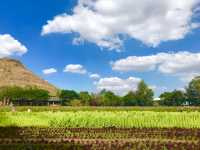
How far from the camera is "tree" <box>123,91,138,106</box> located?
11233 centimetres

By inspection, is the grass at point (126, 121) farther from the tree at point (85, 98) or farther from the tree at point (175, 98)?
the tree at point (175, 98)

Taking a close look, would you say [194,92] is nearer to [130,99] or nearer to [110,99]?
[130,99]

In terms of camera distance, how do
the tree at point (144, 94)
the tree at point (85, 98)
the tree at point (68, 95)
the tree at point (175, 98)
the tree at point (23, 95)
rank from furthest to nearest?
1. the tree at point (68, 95)
2. the tree at point (23, 95)
3. the tree at point (175, 98)
4. the tree at point (85, 98)
5. the tree at point (144, 94)

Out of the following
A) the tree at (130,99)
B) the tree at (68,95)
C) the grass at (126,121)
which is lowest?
the grass at (126,121)

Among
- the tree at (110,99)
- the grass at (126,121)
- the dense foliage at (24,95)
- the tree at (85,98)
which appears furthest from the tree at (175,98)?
the grass at (126,121)

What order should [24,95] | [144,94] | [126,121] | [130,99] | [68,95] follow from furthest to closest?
[68,95] < [24,95] < [130,99] < [144,94] < [126,121]

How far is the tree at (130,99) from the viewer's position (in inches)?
→ 4422

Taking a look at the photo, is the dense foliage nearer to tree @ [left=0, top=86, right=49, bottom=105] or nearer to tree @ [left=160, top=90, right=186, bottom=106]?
tree @ [left=0, top=86, right=49, bottom=105]

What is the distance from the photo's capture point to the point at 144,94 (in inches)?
4343

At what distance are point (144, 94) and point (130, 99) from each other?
5.35m

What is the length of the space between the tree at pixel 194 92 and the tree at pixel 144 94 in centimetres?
1120

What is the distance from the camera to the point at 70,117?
26188 millimetres

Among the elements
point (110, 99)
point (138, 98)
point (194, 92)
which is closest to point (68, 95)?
point (110, 99)

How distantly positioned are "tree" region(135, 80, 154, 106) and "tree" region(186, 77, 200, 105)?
36.8 ft
